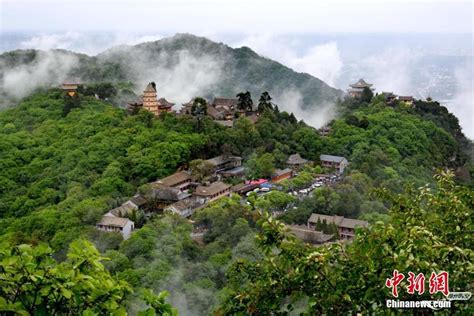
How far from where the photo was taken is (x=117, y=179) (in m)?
21.1

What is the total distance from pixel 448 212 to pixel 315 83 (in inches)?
1760

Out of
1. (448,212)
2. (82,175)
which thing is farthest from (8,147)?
(448,212)

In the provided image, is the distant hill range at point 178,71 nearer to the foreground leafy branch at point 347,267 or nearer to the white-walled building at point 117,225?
the white-walled building at point 117,225

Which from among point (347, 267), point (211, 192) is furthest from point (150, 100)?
point (347, 267)

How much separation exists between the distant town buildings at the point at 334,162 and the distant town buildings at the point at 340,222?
24.4 ft

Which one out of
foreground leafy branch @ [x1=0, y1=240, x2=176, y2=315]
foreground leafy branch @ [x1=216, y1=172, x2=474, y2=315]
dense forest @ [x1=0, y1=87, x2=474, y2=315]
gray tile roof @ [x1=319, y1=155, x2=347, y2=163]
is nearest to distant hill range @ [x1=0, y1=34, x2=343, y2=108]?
dense forest @ [x1=0, y1=87, x2=474, y2=315]

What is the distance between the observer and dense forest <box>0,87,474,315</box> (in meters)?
3.14

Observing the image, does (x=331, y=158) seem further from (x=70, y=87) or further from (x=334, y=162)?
(x=70, y=87)

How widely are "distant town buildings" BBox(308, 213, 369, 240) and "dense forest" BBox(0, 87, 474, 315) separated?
64 cm

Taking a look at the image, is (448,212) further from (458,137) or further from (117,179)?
(458,137)

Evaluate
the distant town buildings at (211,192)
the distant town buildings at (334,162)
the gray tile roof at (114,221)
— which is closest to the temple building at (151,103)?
the distant town buildings at (211,192)

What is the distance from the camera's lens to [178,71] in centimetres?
5359

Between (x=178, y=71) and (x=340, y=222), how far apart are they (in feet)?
128

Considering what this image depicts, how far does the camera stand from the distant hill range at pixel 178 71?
43.8m
